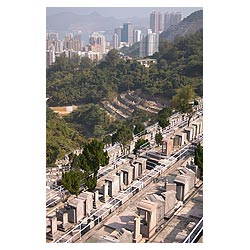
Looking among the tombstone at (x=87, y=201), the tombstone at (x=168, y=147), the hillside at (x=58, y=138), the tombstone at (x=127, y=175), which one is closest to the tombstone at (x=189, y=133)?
the tombstone at (x=168, y=147)

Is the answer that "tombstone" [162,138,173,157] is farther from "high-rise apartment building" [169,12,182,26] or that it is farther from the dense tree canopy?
the dense tree canopy

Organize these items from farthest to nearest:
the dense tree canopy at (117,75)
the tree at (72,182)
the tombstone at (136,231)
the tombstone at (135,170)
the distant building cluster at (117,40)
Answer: the dense tree canopy at (117,75) → the distant building cluster at (117,40) → the tombstone at (135,170) → the tree at (72,182) → the tombstone at (136,231)

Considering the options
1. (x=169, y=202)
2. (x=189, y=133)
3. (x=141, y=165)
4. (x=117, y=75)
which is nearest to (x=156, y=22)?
(x=189, y=133)

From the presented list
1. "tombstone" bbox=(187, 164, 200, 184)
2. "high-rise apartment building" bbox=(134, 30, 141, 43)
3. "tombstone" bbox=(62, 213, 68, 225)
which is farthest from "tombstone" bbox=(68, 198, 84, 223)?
"high-rise apartment building" bbox=(134, 30, 141, 43)

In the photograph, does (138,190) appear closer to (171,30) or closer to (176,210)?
(176,210)

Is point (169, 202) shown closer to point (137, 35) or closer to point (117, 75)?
point (137, 35)

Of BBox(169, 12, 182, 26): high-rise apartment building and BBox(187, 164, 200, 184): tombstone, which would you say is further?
BBox(169, 12, 182, 26): high-rise apartment building

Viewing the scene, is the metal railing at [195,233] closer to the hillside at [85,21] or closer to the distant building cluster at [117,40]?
the hillside at [85,21]
